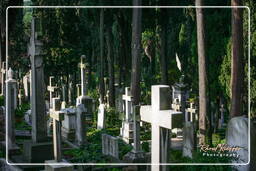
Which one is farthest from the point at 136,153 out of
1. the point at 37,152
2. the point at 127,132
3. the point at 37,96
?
the point at 127,132

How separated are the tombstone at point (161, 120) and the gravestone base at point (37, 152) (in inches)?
214

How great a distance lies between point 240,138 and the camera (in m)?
8.99

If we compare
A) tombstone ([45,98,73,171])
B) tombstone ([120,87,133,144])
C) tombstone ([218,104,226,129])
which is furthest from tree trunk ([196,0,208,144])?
tombstone ([218,104,226,129])

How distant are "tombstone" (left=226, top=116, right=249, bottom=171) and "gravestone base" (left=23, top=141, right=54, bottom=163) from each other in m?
4.24

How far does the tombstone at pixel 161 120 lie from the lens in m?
5.18

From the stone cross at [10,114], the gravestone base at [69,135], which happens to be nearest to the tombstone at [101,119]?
the gravestone base at [69,135]

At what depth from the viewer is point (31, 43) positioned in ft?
36.1

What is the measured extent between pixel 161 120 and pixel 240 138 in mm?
4170

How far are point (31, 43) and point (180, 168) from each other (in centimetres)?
485

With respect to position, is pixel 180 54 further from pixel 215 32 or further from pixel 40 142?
pixel 40 142

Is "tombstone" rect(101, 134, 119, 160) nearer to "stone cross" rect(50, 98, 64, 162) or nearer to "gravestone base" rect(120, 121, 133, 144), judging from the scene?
"gravestone base" rect(120, 121, 133, 144)

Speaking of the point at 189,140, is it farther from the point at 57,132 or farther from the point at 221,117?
the point at 221,117

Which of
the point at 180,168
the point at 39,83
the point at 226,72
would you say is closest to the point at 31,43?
the point at 39,83

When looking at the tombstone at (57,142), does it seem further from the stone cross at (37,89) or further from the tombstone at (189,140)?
the tombstone at (189,140)
